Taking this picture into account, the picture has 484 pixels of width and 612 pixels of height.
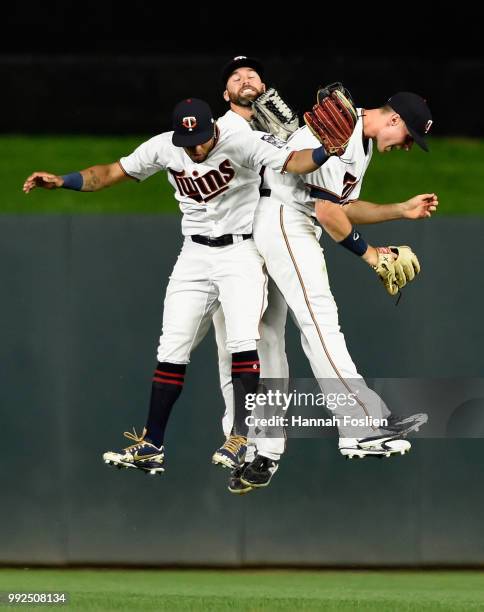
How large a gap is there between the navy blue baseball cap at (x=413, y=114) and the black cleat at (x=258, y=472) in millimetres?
1763

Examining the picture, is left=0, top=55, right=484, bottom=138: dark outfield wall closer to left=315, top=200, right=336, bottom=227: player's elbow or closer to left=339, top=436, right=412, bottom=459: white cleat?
left=315, top=200, right=336, bottom=227: player's elbow

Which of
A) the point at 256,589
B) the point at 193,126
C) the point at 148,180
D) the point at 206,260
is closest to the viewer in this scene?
the point at 193,126

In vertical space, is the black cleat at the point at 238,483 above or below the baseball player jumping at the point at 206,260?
below

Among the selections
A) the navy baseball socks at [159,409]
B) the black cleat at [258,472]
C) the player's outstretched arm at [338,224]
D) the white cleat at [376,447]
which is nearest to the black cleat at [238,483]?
the black cleat at [258,472]

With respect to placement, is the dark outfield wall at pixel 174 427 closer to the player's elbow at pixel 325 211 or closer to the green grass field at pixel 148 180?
the player's elbow at pixel 325 211

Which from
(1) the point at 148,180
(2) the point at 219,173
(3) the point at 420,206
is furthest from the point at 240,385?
Result: (1) the point at 148,180

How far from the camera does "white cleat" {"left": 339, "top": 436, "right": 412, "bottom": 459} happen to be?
274 inches

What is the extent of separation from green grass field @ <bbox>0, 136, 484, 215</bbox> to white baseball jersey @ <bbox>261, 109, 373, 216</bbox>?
6137 mm

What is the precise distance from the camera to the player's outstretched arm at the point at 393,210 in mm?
7094

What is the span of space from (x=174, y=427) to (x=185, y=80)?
601 centimetres

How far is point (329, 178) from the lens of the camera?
23.4 feet

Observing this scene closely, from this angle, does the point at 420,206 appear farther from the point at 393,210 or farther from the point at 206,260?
the point at 206,260

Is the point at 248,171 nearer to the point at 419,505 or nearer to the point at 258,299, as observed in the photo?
the point at 258,299

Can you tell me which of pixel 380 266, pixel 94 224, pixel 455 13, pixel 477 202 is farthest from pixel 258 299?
pixel 455 13
